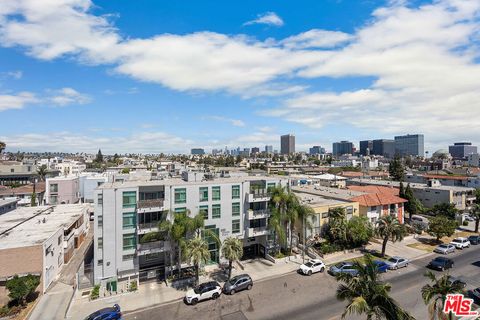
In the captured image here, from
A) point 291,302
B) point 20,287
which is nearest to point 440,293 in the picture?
point 291,302

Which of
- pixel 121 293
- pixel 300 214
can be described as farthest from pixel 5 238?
pixel 300 214

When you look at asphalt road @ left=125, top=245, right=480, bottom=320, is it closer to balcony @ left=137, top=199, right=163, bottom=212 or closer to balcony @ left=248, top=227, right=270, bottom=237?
balcony @ left=248, top=227, right=270, bottom=237

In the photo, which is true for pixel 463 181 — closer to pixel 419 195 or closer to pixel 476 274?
pixel 419 195

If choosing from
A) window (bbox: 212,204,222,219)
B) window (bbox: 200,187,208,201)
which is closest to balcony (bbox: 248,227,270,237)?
window (bbox: 212,204,222,219)

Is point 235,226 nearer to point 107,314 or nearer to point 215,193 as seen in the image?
point 215,193

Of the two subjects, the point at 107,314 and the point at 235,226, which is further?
the point at 235,226

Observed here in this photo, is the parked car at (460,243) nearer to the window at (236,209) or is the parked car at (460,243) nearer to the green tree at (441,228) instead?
the green tree at (441,228)

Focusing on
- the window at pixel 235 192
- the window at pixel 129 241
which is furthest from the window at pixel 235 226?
the window at pixel 129 241
